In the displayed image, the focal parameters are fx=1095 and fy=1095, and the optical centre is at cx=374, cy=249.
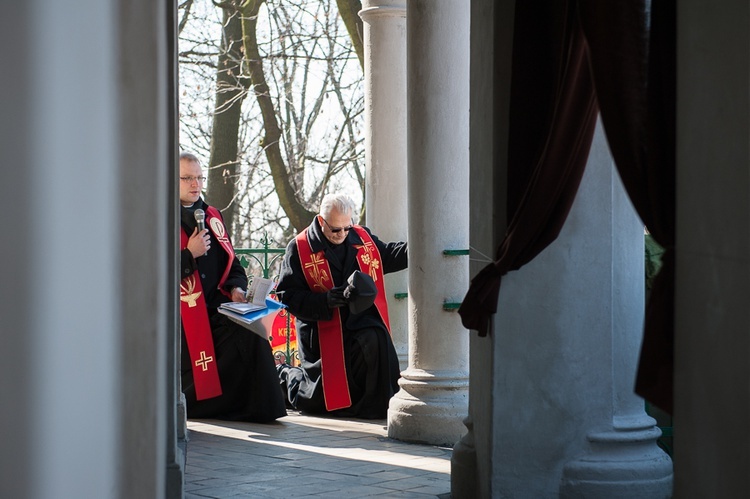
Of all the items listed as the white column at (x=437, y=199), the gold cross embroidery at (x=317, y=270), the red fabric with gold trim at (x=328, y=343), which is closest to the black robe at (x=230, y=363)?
the red fabric with gold trim at (x=328, y=343)

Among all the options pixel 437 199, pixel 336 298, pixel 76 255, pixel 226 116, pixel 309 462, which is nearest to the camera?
pixel 76 255

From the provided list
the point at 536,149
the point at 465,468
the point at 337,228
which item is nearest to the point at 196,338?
the point at 337,228

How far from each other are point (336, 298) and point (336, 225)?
0.62 meters

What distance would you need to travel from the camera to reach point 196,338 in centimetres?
827

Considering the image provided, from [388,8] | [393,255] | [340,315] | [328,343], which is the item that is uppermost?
[388,8]

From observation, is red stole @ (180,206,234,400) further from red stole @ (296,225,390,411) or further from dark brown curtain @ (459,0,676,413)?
dark brown curtain @ (459,0,676,413)

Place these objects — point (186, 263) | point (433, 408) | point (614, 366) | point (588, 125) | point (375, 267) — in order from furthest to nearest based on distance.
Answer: point (375, 267) → point (186, 263) → point (433, 408) → point (614, 366) → point (588, 125)

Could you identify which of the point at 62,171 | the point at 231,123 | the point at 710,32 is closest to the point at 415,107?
the point at 710,32

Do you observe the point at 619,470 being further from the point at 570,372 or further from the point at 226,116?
the point at 226,116

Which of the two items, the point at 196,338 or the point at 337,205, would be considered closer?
the point at 196,338

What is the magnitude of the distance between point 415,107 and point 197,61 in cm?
987

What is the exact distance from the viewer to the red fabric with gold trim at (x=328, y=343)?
8516 mm

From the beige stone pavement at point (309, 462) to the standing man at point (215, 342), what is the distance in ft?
0.58

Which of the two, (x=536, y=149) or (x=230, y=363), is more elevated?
(x=536, y=149)
